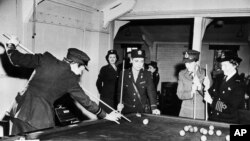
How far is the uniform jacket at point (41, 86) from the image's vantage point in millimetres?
2955

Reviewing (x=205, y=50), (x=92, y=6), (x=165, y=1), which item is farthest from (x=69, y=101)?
(x=205, y=50)

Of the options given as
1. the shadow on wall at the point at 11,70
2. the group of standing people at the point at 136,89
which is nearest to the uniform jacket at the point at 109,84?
the group of standing people at the point at 136,89

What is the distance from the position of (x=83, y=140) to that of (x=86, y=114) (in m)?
3.49

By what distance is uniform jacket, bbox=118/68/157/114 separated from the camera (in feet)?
13.3

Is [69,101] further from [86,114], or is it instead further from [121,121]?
[121,121]

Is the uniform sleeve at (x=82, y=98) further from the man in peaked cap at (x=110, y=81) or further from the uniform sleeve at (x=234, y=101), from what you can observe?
the man in peaked cap at (x=110, y=81)

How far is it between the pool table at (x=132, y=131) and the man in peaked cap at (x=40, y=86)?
49 centimetres

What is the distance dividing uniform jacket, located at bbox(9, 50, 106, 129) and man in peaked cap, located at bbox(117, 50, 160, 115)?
1212 mm

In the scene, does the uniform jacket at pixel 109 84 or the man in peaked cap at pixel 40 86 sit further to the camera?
the uniform jacket at pixel 109 84

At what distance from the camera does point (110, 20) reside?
622 centimetres

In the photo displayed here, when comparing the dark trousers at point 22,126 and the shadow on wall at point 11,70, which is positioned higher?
the shadow on wall at point 11,70

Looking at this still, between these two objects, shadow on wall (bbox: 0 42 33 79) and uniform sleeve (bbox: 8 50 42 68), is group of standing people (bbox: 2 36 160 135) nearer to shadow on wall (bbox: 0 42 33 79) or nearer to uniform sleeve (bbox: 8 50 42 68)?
uniform sleeve (bbox: 8 50 42 68)

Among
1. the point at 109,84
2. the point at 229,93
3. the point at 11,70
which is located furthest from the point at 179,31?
the point at 11,70

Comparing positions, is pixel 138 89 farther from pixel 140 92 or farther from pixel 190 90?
pixel 190 90
